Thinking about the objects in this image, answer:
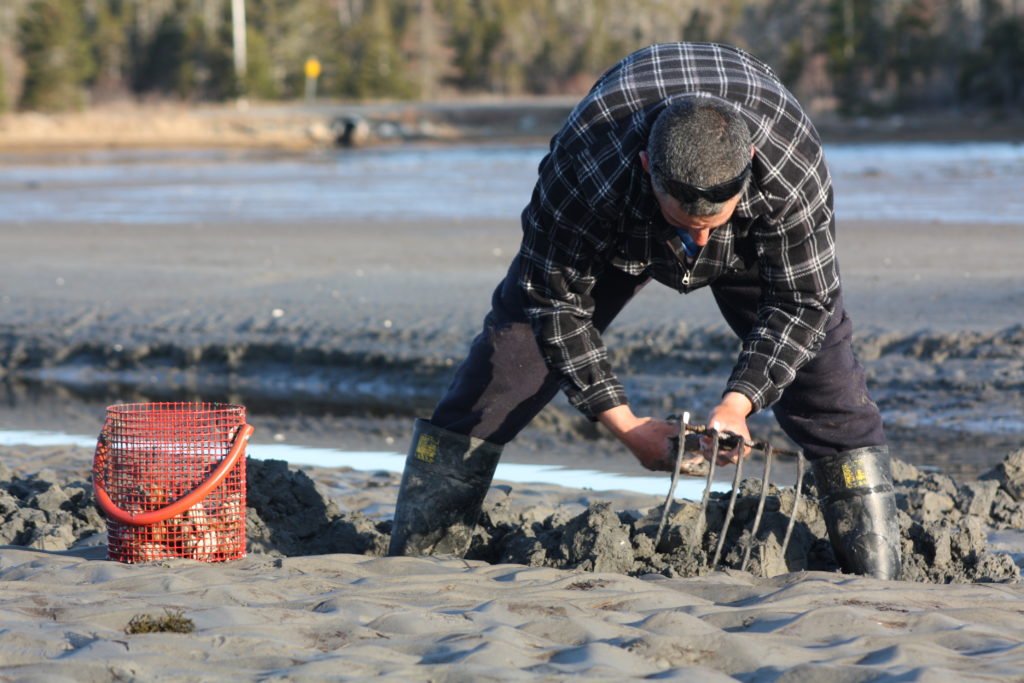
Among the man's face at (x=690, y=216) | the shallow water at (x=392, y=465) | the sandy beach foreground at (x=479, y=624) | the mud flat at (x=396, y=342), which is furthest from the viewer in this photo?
the mud flat at (x=396, y=342)

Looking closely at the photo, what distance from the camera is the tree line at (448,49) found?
175ft

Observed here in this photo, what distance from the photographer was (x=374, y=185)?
23.0 m

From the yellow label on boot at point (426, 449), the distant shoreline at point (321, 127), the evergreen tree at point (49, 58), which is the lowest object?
the yellow label on boot at point (426, 449)

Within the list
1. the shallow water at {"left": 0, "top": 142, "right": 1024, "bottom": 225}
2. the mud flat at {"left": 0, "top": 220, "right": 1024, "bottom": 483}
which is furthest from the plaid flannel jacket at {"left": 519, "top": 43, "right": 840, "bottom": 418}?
the shallow water at {"left": 0, "top": 142, "right": 1024, "bottom": 225}

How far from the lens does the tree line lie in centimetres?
5328

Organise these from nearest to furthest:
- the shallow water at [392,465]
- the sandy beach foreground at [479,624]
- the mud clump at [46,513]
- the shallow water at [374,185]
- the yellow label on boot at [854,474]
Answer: the sandy beach foreground at [479,624] < the yellow label on boot at [854,474] < the mud clump at [46,513] < the shallow water at [392,465] < the shallow water at [374,185]

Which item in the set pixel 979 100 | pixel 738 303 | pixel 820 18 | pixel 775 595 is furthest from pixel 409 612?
pixel 820 18

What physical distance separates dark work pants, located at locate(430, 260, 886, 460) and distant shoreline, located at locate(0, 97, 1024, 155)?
113 feet

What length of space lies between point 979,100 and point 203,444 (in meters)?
50.9

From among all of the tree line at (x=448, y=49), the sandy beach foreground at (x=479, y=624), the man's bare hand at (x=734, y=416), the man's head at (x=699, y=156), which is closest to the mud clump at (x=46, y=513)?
the sandy beach foreground at (x=479, y=624)

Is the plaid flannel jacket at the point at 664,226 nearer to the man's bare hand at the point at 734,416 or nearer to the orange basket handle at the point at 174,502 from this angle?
the man's bare hand at the point at 734,416

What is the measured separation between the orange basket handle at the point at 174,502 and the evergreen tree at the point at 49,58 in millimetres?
51757

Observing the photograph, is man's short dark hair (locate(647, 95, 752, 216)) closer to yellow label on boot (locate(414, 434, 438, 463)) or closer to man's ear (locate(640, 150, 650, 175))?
man's ear (locate(640, 150, 650, 175))

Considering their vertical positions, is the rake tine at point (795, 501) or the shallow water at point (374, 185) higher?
the shallow water at point (374, 185)
